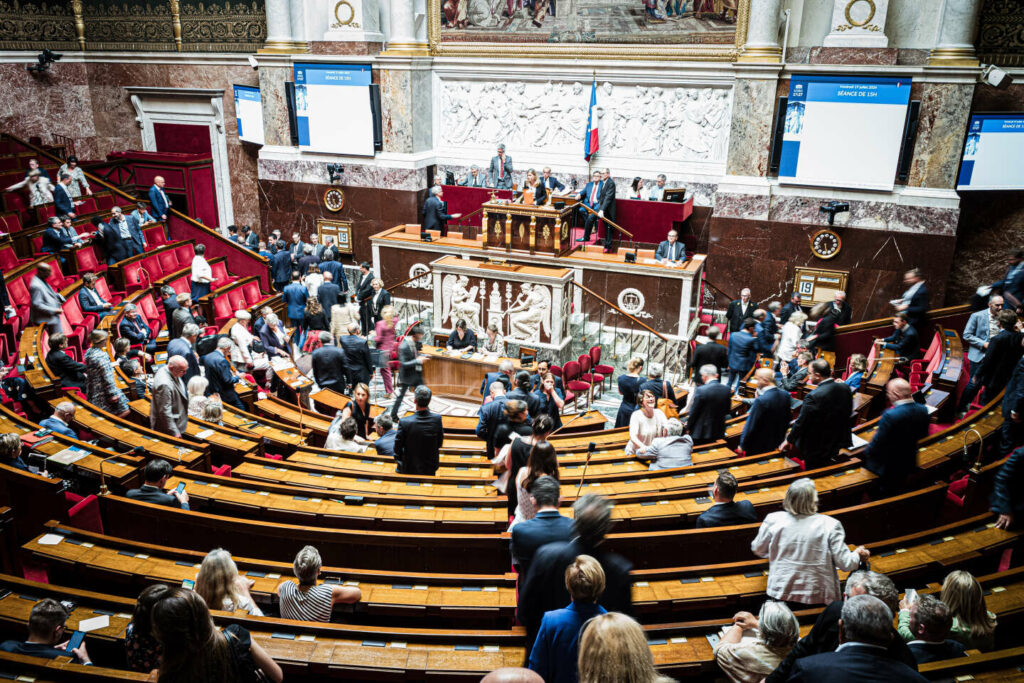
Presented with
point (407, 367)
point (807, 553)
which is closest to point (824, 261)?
point (407, 367)

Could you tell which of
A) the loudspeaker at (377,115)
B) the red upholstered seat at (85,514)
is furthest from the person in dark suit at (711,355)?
the loudspeaker at (377,115)

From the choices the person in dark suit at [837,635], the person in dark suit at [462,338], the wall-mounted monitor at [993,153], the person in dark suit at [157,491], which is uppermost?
the wall-mounted monitor at [993,153]

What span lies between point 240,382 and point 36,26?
1273cm

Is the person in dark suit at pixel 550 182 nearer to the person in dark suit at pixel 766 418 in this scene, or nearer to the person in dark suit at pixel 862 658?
the person in dark suit at pixel 766 418

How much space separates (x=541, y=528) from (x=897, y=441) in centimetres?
305

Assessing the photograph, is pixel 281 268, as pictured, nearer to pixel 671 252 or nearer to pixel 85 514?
pixel 671 252

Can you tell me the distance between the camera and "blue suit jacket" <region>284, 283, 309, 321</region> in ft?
36.7

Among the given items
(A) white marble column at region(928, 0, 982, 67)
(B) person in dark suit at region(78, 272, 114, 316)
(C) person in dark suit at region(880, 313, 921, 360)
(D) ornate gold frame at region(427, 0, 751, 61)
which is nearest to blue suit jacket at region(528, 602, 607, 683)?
(C) person in dark suit at region(880, 313, 921, 360)

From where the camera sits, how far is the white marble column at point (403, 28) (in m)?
14.2

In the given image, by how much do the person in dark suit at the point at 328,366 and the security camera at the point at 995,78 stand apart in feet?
33.9

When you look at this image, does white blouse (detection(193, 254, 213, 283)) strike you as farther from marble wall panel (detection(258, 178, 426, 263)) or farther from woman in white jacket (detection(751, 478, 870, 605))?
woman in white jacket (detection(751, 478, 870, 605))

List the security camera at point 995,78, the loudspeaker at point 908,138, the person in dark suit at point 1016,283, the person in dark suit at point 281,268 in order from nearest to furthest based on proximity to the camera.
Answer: the person in dark suit at point 1016,283, the security camera at point 995,78, the loudspeaker at point 908,138, the person in dark suit at point 281,268

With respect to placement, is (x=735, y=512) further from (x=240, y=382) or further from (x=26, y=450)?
(x=240, y=382)

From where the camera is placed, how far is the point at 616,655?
7.77 feet
